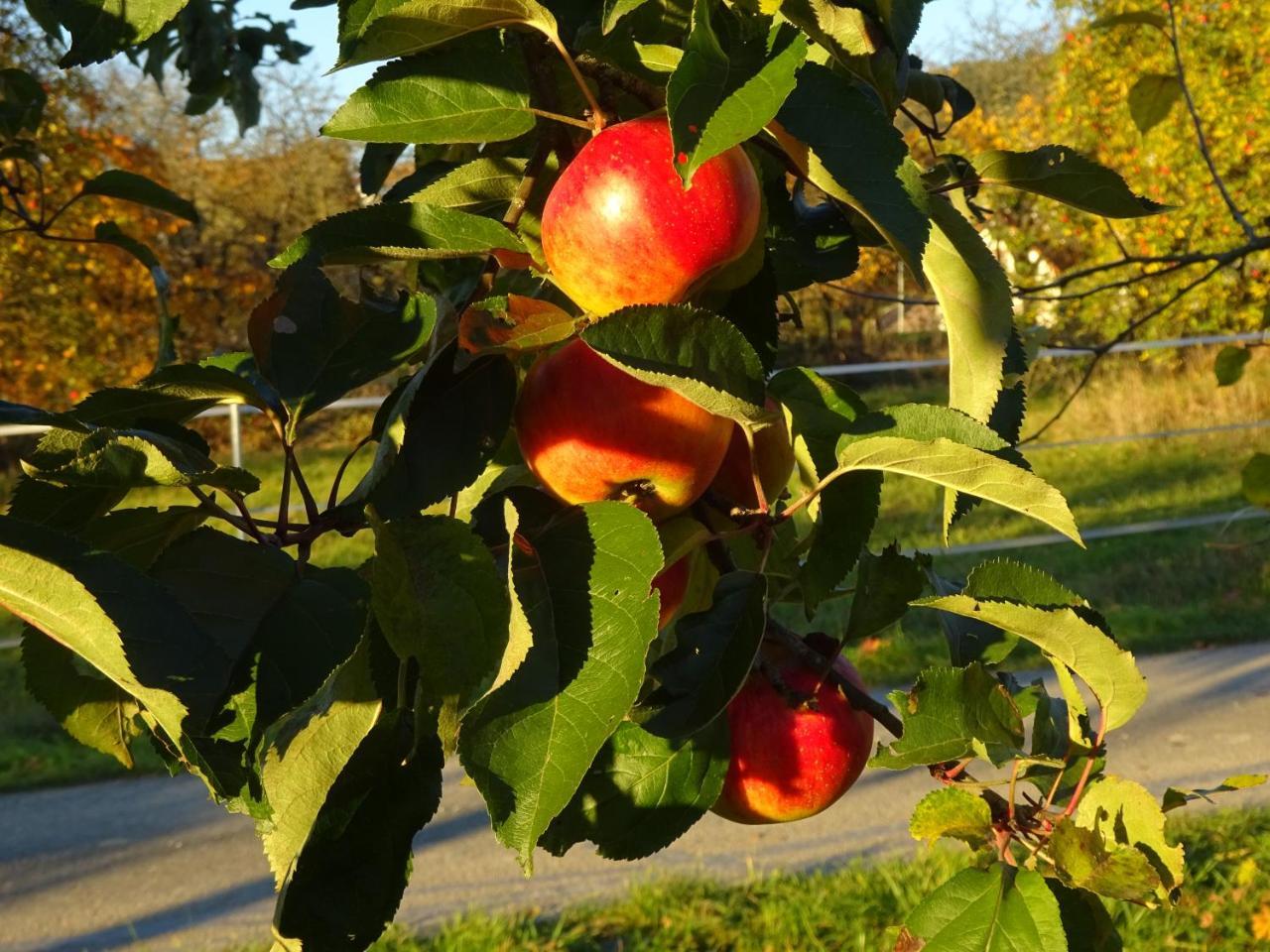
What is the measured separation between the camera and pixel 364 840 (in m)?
0.54

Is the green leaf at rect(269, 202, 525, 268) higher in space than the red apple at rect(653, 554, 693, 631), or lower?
higher

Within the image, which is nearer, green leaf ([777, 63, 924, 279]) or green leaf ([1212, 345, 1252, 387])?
green leaf ([777, 63, 924, 279])

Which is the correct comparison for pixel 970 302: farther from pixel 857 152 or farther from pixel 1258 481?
pixel 1258 481

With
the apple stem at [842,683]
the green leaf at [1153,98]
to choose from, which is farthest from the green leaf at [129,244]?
the green leaf at [1153,98]

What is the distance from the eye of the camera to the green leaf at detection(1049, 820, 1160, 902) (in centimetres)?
60

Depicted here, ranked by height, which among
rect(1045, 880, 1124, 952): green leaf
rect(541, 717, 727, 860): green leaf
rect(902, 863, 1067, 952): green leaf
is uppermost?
rect(541, 717, 727, 860): green leaf

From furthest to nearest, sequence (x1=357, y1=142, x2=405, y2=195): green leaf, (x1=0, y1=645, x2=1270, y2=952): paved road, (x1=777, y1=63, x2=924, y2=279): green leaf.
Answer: (x1=0, y1=645, x2=1270, y2=952): paved road
(x1=357, y1=142, x2=405, y2=195): green leaf
(x1=777, y1=63, x2=924, y2=279): green leaf

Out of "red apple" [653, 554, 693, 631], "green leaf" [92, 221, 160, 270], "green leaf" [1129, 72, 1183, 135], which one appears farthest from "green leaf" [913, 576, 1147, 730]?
"green leaf" [1129, 72, 1183, 135]

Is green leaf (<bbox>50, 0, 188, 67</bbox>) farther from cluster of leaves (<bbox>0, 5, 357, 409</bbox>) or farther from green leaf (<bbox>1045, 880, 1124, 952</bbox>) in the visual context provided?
cluster of leaves (<bbox>0, 5, 357, 409</bbox>)

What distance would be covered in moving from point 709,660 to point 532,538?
0.31 feet

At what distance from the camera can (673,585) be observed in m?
0.64

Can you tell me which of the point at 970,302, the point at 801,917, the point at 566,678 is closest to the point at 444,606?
the point at 566,678

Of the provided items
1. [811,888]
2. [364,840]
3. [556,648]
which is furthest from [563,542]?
[811,888]

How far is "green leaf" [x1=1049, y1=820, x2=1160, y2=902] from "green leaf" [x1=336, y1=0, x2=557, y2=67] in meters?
0.44
